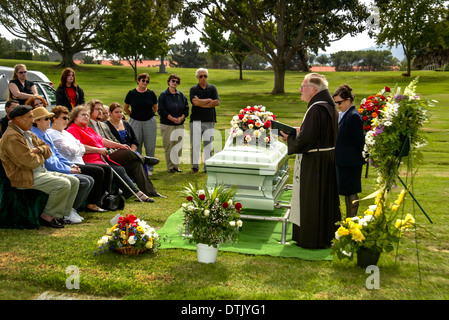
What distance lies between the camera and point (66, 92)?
9.95 metres

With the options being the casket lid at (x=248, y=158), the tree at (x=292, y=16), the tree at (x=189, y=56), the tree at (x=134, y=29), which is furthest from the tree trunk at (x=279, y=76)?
the tree at (x=189, y=56)

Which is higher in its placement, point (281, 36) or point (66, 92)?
point (281, 36)

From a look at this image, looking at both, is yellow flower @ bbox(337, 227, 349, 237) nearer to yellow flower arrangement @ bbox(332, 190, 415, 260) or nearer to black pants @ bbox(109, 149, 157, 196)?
yellow flower arrangement @ bbox(332, 190, 415, 260)

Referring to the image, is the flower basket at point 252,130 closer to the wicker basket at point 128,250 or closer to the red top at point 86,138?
the red top at point 86,138

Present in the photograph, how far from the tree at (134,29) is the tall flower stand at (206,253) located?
111ft

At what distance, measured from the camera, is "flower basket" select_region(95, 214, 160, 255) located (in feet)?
18.6

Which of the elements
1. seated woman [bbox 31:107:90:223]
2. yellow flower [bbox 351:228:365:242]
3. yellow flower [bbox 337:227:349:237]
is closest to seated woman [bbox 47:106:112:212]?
seated woman [bbox 31:107:90:223]

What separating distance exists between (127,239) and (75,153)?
2.61 metres

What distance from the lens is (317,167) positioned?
616 centimetres

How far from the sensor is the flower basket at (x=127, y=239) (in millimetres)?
5668

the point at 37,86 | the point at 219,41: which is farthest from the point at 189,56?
the point at 37,86

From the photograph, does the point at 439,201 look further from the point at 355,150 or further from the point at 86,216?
the point at 86,216

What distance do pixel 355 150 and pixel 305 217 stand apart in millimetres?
1349

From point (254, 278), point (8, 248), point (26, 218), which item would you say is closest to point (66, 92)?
point (26, 218)
